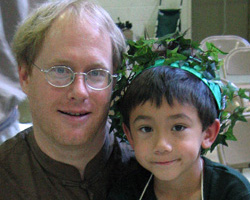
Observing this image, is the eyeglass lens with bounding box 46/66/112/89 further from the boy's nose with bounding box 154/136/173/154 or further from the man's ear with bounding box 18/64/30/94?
the boy's nose with bounding box 154/136/173/154

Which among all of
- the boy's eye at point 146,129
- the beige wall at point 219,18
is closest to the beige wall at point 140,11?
the beige wall at point 219,18

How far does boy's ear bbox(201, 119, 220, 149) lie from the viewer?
1168 mm

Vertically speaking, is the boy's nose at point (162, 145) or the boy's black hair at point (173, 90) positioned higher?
the boy's black hair at point (173, 90)

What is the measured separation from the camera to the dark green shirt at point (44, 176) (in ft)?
4.00

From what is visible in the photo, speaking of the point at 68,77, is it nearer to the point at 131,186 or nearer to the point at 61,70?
the point at 61,70

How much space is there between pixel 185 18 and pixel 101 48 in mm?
5366

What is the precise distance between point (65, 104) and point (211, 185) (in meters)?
0.57

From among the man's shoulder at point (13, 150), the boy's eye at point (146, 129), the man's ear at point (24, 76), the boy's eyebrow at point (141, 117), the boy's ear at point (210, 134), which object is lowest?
the man's shoulder at point (13, 150)

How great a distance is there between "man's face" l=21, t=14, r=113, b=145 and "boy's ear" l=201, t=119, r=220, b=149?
367 mm

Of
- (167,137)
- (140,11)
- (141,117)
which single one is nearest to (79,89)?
(141,117)

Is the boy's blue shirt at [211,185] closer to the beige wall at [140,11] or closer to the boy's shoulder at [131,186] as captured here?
the boy's shoulder at [131,186]

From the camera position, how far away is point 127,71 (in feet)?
4.10

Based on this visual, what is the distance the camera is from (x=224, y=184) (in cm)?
113

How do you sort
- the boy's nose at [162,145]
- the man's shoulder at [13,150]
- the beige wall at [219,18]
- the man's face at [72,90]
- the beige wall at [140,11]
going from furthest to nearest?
the beige wall at [219,18]
the beige wall at [140,11]
the man's shoulder at [13,150]
the man's face at [72,90]
the boy's nose at [162,145]
